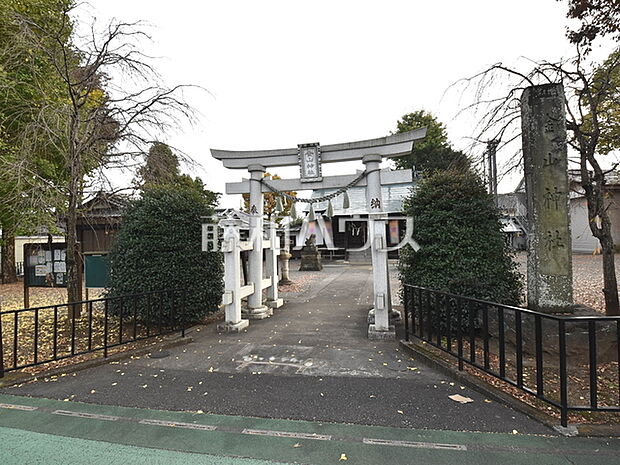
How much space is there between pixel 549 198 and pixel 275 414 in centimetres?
520

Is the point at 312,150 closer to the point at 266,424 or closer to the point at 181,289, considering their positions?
the point at 181,289

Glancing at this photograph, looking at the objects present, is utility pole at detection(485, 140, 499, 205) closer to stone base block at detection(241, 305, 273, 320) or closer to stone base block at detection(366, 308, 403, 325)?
stone base block at detection(366, 308, 403, 325)

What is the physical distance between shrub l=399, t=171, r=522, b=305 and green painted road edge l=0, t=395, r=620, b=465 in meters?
2.69

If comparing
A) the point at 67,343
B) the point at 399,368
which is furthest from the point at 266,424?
the point at 67,343

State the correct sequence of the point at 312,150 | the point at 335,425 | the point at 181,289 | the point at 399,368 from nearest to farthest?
the point at 335,425 < the point at 399,368 < the point at 181,289 < the point at 312,150

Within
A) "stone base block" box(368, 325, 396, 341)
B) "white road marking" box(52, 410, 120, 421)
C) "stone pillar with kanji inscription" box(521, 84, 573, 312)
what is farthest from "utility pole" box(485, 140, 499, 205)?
"white road marking" box(52, 410, 120, 421)

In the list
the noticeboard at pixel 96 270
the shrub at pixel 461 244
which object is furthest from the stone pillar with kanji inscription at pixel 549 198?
the noticeboard at pixel 96 270

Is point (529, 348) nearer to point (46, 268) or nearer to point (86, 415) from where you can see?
point (86, 415)

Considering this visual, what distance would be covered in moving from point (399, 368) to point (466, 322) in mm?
1478

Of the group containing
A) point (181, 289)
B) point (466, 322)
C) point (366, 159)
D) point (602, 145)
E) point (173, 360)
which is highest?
point (602, 145)

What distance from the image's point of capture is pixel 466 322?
5.25 metres

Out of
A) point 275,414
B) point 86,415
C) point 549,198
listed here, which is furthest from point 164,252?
point 549,198

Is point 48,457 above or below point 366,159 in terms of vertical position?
below

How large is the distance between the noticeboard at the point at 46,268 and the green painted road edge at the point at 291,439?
524 cm
